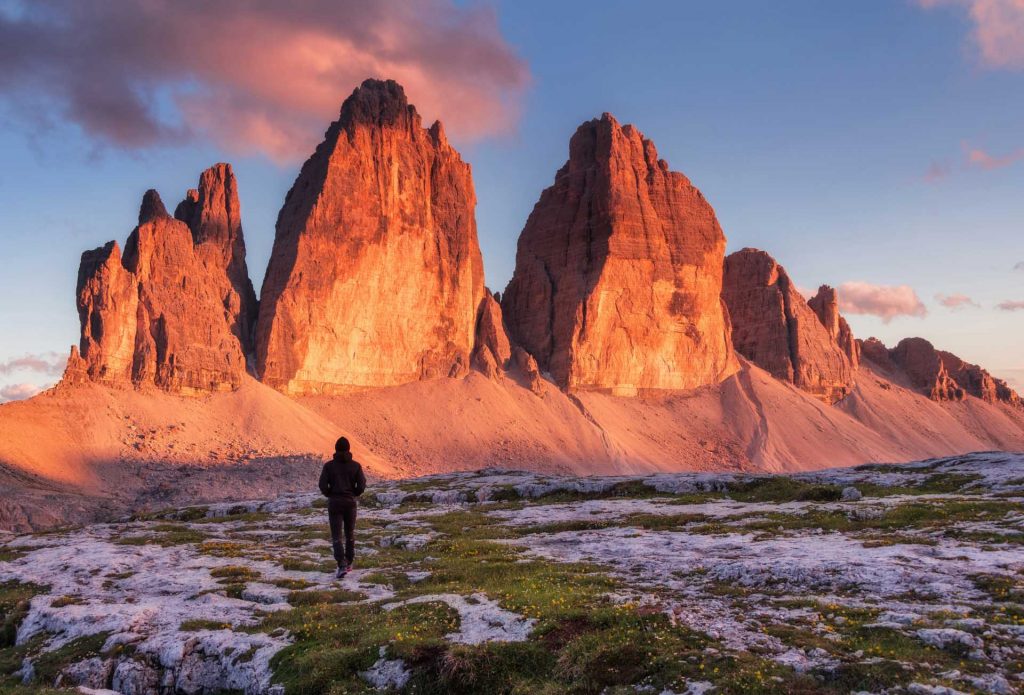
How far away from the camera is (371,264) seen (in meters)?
114

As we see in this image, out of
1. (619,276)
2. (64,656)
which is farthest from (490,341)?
(64,656)

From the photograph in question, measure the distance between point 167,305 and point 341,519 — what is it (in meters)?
87.0

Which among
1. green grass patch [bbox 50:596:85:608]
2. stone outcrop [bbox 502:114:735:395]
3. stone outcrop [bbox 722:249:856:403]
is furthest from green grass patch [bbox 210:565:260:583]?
stone outcrop [bbox 722:249:856:403]

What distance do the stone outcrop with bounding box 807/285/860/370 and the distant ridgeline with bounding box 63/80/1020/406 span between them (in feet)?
5.25

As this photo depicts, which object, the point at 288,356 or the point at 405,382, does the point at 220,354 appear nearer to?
the point at 288,356

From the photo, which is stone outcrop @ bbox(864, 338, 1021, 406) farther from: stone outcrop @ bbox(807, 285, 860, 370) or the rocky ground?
the rocky ground

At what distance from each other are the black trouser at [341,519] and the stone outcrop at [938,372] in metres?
191

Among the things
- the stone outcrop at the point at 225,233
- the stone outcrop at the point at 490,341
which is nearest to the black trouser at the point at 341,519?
the stone outcrop at the point at 225,233

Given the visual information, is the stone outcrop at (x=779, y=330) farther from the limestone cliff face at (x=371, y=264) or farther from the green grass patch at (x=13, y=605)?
the green grass patch at (x=13, y=605)

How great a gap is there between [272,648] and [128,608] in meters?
5.42

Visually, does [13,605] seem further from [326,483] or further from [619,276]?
[619,276]

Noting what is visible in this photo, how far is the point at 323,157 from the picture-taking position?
116312 millimetres

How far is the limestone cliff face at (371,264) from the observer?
10706 cm

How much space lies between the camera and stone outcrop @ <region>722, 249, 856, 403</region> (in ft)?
519
